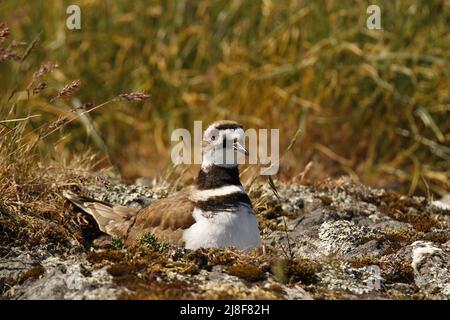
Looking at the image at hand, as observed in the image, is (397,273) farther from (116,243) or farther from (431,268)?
(116,243)

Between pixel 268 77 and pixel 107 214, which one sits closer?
pixel 107 214

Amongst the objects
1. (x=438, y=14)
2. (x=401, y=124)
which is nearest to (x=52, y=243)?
(x=401, y=124)

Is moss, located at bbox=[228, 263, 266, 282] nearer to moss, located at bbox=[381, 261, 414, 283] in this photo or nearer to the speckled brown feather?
the speckled brown feather

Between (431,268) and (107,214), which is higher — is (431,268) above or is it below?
below

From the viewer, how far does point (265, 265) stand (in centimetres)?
567

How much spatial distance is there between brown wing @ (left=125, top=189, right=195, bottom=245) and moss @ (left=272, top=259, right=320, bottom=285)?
0.88m

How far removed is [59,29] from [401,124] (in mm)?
5152

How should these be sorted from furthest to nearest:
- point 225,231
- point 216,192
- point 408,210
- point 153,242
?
1. point 408,210
2. point 216,192
3. point 153,242
4. point 225,231

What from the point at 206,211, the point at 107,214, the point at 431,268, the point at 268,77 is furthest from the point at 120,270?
the point at 268,77

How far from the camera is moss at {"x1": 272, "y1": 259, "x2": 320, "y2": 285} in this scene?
218 inches

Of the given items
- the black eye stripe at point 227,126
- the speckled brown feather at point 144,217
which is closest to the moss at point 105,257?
the speckled brown feather at point 144,217

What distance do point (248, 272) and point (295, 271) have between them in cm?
34
